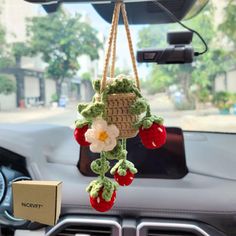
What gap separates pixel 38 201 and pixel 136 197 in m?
0.61

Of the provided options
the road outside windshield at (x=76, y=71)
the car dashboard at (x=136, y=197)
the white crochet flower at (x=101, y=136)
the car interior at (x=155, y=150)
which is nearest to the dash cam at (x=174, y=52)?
the car interior at (x=155, y=150)

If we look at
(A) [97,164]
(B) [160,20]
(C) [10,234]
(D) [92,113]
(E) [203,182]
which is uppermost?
(B) [160,20]

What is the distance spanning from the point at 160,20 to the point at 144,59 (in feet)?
0.69

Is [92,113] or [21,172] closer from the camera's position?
[92,113]

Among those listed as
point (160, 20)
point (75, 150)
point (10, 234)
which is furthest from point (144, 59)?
point (10, 234)

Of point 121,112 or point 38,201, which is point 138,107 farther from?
point 38,201

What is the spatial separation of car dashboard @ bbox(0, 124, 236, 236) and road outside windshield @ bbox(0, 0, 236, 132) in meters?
0.19

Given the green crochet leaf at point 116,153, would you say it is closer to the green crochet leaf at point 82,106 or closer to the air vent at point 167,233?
the green crochet leaf at point 82,106

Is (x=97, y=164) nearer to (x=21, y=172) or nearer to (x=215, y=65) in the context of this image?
(x=21, y=172)

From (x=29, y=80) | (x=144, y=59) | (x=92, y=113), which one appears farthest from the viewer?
(x=29, y=80)

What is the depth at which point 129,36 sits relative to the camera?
91 centimetres

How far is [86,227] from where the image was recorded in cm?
178

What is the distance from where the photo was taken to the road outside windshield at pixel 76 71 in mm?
1988

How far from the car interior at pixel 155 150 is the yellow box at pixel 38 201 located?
316mm
